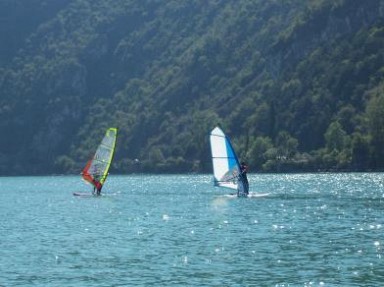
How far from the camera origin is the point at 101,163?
335ft

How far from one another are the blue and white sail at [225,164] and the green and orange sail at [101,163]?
15.2m

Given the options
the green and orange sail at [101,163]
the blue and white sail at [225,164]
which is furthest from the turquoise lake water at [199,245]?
the green and orange sail at [101,163]

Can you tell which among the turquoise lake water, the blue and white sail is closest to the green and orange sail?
the blue and white sail

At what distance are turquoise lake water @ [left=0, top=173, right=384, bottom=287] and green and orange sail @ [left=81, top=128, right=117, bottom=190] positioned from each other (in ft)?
72.9

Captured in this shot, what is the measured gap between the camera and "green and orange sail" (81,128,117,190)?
101750 millimetres

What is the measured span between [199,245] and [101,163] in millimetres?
54585

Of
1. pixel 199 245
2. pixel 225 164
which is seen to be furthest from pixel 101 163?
pixel 199 245

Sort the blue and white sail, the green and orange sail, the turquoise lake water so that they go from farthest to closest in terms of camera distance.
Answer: the green and orange sail
the blue and white sail
the turquoise lake water

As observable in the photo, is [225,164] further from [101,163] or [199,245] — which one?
[199,245]

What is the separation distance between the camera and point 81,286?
3725 cm

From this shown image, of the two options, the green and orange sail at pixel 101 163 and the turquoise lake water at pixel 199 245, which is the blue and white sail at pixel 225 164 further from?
the green and orange sail at pixel 101 163

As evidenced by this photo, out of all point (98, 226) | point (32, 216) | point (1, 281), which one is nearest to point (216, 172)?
point (32, 216)

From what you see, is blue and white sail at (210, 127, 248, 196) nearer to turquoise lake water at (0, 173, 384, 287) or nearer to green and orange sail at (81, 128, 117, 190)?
turquoise lake water at (0, 173, 384, 287)

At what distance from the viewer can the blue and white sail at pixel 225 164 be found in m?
89.7
